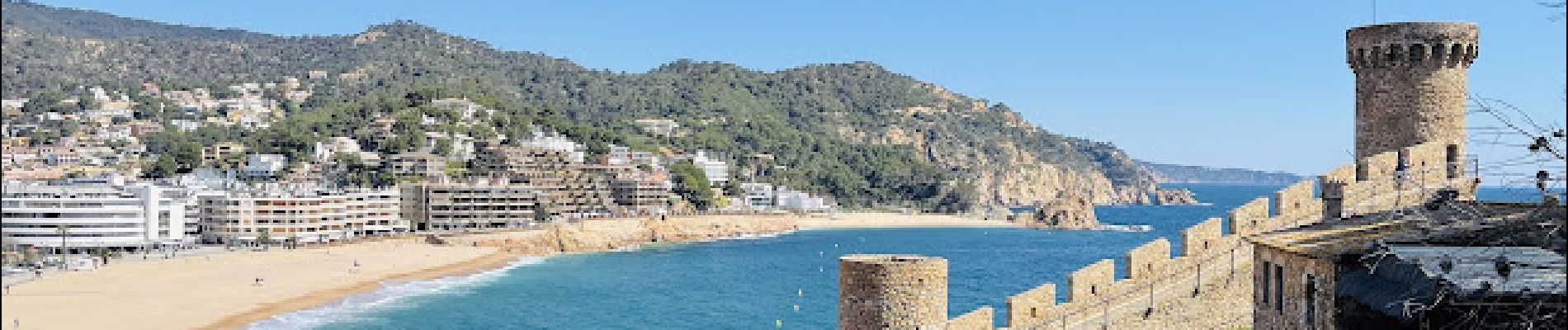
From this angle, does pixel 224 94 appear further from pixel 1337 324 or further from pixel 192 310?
pixel 1337 324

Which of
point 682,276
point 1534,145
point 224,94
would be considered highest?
point 224,94

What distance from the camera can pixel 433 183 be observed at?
91.5m

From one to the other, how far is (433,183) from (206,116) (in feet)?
229

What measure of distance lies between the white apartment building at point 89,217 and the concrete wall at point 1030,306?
6065 cm

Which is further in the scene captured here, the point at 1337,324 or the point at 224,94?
the point at 224,94

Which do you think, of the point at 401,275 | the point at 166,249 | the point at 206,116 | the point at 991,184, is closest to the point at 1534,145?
the point at 401,275

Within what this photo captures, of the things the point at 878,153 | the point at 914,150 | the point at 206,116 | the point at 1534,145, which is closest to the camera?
the point at 1534,145

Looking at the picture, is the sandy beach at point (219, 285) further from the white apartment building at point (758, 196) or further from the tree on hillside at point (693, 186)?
the white apartment building at point (758, 196)

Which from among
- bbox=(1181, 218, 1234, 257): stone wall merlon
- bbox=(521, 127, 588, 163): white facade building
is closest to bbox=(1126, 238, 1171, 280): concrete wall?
bbox=(1181, 218, 1234, 257): stone wall merlon

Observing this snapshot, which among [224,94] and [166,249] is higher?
[224,94]

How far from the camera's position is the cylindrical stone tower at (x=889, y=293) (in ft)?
44.5

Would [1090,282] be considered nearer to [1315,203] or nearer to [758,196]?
[1315,203]

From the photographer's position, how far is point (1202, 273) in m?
15.7

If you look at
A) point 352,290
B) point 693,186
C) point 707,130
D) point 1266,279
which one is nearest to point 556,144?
point 693,186
